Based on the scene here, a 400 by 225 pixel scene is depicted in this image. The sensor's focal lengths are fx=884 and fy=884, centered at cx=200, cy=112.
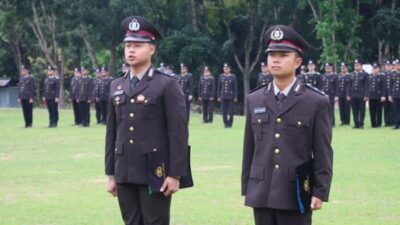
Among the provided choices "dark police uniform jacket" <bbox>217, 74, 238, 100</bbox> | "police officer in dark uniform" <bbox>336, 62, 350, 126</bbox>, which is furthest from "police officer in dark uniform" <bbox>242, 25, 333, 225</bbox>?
"dark police uniform jacket" <bbox>217, 74, 238, 100</bbox>

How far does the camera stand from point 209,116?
30719mm

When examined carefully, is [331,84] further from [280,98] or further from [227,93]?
[280,98]

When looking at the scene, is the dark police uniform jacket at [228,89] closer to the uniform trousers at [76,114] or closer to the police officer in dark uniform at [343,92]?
the police officer in dark uniform at [343,92]

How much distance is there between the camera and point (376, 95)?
26.3 m

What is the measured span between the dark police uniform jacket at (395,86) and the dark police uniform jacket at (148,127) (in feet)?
64.4

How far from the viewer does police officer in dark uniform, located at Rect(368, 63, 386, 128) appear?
85.9 ft

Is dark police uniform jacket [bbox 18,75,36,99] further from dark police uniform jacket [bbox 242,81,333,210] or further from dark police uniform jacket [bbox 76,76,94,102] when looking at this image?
dark police uniform jacket [bbox 242,81,333,210]

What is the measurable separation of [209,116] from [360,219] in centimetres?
2081

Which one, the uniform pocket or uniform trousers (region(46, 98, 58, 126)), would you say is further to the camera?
uniform trousers (region(46, 98, 58, 126))

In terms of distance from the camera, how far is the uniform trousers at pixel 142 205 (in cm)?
653

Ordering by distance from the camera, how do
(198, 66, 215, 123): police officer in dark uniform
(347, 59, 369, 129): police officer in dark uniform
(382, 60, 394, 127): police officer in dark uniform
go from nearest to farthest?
(382, 60, 394, 127): police officer in dark uniform
(347, 59, 369, 129): police officer in dark uniform
(198, 66, 215, 123): police officer in dark uniform

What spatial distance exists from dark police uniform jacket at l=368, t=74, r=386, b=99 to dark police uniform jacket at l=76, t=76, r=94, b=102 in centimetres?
931

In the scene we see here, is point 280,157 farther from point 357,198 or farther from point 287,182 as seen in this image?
point 357,198

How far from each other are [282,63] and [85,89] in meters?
23.9
